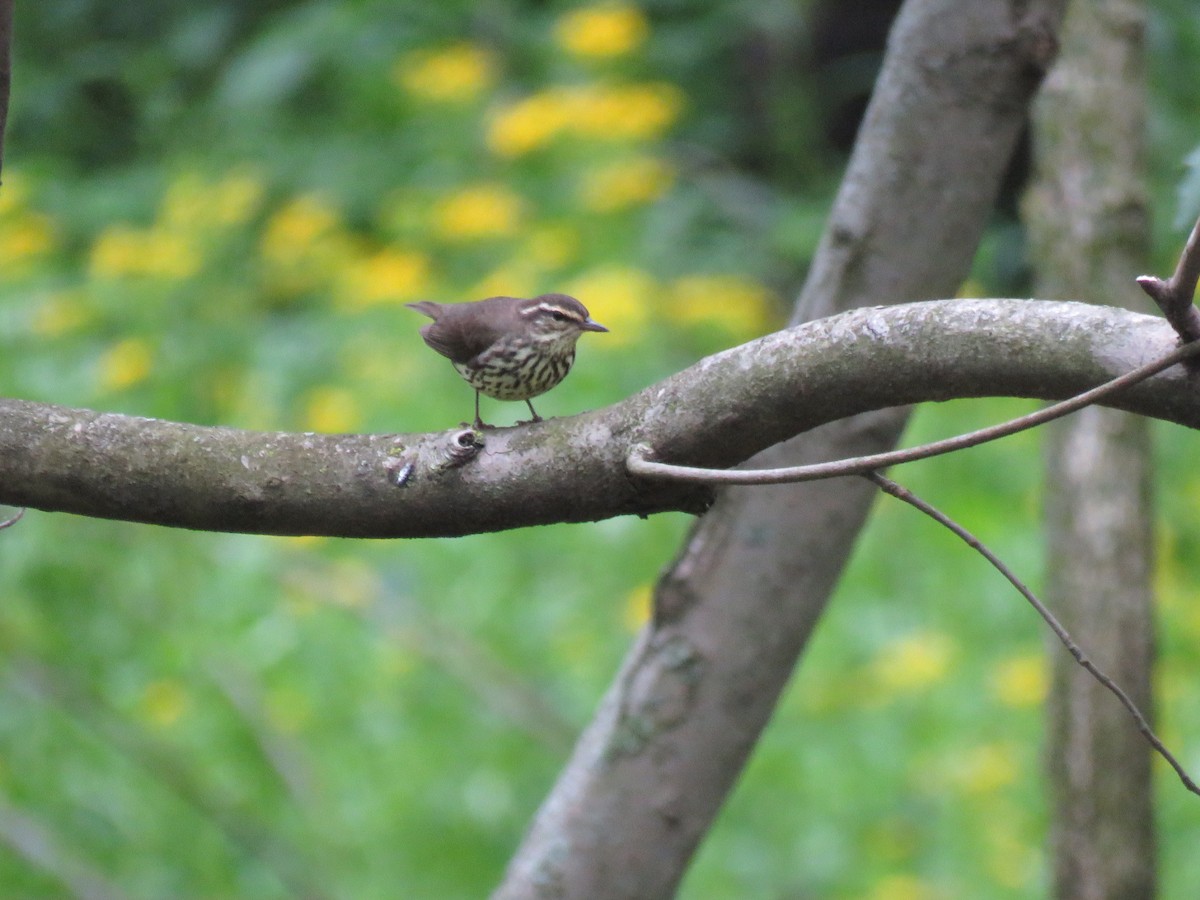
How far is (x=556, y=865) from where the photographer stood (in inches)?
98.0

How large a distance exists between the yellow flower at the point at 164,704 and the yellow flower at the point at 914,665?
6.52 feet

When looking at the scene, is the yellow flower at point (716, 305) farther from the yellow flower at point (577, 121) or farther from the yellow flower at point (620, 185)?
the yellow flower at point (577, 121)

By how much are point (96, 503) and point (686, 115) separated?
6.67m

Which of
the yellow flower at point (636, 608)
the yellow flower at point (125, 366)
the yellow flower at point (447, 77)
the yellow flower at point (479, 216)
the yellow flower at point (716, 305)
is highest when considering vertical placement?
the yellow flower at point (447, 77)

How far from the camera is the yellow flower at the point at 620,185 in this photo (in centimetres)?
561

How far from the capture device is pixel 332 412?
192 inches

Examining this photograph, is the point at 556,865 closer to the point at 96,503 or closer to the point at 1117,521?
the point at 96,503

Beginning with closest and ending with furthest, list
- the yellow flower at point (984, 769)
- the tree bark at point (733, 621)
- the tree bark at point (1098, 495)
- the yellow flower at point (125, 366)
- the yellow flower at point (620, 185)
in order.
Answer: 1. the tree bark at point (733, 621)
2. the tree bark at point (1098, 495)
3. the yellow flower at point (984, 769)
4. the yellow flower at point (125, 366)
5. the yellow flower at point (620, 185)

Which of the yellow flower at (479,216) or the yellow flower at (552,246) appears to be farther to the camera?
the yellow flower at (479,216)

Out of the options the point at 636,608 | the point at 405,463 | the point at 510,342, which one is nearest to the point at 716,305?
the point at 636,608

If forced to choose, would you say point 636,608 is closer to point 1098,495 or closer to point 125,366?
point 1098,495

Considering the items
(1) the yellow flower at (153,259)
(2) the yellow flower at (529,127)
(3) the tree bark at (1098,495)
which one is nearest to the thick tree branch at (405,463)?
(3) the tree bark at (1098,495)

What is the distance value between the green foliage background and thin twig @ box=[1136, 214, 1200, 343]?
0.59m

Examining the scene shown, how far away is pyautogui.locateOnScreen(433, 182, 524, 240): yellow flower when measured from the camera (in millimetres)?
5375
